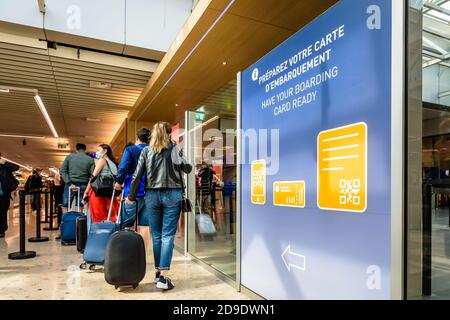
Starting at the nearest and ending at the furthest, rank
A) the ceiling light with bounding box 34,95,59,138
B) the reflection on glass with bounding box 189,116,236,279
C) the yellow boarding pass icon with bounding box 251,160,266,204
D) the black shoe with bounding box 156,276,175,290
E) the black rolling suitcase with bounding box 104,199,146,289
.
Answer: the yellow boarding pass icon with bounding box 251,160,266,204 < the black rolling suitcase with bounding box 104,199,146,289 < the black shoe with bounding box 156,276,175,290 < the reflection on glass with bounding box 189,116,236,279 < the ceiling light with bounding box 34,95,59,138

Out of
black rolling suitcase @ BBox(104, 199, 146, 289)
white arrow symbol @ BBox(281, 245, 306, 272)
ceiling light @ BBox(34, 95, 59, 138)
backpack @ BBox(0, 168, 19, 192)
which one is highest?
ceiling light @ BBox(34, 95, 59, 138)

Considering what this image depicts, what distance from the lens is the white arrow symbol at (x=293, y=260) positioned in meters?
2.09

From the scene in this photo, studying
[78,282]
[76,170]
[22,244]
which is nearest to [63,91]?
[76,170]

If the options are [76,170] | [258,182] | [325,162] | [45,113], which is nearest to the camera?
[325,162]

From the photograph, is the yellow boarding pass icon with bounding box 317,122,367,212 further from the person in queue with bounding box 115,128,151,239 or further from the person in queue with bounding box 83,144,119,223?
the person in queue with bounding box 83,144,119,223

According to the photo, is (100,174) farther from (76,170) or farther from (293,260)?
(293,260)

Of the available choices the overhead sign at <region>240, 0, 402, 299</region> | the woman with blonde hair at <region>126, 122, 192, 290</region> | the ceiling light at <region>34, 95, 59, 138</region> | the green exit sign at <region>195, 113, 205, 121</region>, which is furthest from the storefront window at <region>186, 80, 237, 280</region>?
the ceiling light at <region>34, 95, 59, 138</region>

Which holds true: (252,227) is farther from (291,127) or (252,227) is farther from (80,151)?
(80,151)

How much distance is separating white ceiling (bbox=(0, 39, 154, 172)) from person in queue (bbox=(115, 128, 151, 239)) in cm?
→ 350

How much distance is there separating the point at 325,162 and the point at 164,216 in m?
1.66

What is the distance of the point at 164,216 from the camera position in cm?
301

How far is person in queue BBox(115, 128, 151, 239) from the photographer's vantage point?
3355 millimetres

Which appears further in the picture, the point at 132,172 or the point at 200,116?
the point at 200,116
